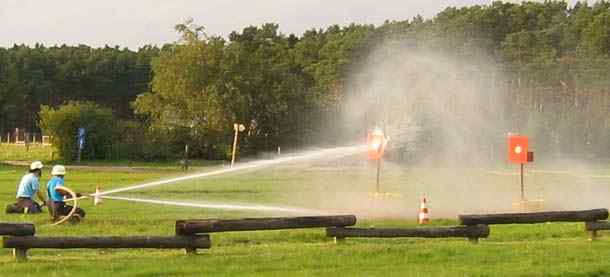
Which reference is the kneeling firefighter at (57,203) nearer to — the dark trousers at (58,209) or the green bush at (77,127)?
the dark trousers at (58,209)

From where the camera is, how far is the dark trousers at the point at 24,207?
30609 mm

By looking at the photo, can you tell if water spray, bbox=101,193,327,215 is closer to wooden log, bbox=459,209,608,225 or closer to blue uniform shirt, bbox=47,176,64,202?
blue uniform shirt, bbox=47,176,64,202

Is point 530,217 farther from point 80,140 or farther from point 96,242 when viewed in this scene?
point 80,140

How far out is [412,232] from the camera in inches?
915

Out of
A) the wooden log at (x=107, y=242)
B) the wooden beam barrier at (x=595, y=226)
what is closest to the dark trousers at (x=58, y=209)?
the wooden log at (x=107, y=242)

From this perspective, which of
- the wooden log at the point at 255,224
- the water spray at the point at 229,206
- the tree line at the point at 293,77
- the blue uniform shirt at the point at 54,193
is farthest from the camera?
the tree line at the point at 293,77

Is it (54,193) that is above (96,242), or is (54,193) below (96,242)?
above

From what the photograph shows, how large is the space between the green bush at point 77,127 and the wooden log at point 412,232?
6649cm

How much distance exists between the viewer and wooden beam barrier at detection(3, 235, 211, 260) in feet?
63.5

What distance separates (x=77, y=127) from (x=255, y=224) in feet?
224

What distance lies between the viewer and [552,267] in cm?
1930

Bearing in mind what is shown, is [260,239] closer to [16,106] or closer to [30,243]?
[30,243]

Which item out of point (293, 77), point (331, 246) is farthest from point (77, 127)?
point (331, 246)

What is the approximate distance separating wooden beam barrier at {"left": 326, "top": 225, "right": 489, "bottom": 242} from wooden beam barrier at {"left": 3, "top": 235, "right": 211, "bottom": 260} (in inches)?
145
